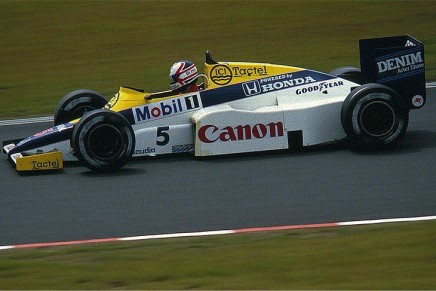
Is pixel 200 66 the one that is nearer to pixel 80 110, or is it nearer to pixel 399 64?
pixel 80 110

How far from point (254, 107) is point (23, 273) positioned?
4.58 metres

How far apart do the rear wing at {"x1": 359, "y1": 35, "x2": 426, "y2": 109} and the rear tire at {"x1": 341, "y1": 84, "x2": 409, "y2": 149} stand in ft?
1.91

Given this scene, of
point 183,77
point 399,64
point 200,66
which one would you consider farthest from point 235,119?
point 200,66

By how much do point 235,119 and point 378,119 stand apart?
1632 mm

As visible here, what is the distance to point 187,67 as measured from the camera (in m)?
11.0

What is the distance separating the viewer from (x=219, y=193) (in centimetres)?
944

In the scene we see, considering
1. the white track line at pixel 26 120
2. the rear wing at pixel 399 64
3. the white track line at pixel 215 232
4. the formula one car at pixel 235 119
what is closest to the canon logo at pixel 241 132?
the formula one car at pixel 235 119

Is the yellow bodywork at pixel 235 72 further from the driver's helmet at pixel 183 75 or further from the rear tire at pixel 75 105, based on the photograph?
the rear tire at pixel 75 105

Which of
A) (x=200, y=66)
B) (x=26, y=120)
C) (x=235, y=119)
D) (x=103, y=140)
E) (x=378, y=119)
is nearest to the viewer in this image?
(x=103, y=140)

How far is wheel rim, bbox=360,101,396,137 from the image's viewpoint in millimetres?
10758

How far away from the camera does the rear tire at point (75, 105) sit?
1180 cm

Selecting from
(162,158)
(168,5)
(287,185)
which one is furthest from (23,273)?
(168,5)

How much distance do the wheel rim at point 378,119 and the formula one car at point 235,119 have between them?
0.01m

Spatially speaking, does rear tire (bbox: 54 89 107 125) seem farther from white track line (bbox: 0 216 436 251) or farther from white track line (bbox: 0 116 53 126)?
white track line (bbox: 0 216 436 251)
